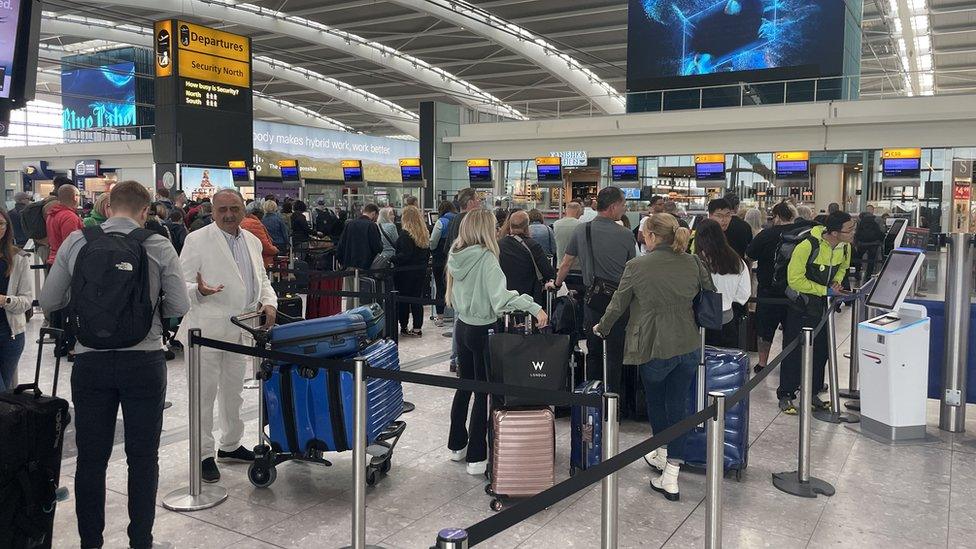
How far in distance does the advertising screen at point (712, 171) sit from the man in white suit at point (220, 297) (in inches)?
631

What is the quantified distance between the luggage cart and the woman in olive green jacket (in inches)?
58.4

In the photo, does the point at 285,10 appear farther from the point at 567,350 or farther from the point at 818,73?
the point at 567,350

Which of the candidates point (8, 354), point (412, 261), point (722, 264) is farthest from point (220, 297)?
point (412, 261)

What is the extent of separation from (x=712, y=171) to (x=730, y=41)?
6.75 m

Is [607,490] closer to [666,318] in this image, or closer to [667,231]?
[666,318]

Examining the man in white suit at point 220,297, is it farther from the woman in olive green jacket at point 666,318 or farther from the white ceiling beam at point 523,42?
the white ceiling beam at point 523,42

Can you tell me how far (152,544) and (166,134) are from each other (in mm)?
14861

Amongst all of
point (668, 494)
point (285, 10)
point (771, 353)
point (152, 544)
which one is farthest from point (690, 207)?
point (152, 544)

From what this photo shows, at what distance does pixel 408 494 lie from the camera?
427cm

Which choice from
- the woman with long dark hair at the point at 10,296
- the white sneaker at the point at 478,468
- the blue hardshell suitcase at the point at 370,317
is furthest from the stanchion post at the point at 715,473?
Answer: the woman with long dark hair at the point at 10,296

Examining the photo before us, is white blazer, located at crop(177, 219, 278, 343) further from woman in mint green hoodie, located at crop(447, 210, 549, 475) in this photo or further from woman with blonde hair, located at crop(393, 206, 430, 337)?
woman with blonde hair, located at crop(393, 206, 430, 337)

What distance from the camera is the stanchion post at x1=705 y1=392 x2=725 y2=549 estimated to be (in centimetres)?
301

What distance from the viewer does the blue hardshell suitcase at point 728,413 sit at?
4613 millimetres

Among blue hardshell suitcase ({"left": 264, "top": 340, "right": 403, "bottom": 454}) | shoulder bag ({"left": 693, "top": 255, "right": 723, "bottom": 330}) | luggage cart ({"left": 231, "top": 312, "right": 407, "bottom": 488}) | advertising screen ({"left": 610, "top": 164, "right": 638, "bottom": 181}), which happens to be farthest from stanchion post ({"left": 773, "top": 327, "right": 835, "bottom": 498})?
advertising screen ({"left": 610, "top": 164, "right": 638, "bottom": 181})
